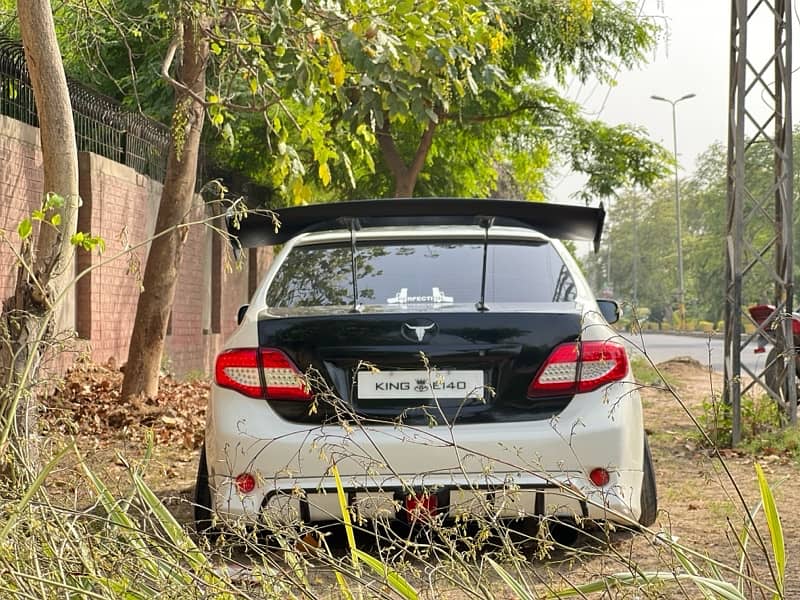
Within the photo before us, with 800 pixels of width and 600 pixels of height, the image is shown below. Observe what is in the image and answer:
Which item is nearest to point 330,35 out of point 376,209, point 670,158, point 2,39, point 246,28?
point 246,28

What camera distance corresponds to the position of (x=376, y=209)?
6.06 m

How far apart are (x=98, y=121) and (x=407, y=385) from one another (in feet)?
30.3

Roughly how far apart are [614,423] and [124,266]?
9.86m

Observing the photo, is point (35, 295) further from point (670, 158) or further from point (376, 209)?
point (670, 158)

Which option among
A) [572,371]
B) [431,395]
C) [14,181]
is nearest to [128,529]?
[431,395]

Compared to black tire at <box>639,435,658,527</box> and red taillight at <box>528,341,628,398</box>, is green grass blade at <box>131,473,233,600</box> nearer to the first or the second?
red taillight at <box>528,341,628,398</box>

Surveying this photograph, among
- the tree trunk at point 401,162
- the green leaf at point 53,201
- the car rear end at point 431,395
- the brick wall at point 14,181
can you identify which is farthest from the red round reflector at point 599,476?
the tree trunk at point 401,162

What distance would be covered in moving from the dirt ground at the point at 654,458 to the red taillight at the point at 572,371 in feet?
1.93

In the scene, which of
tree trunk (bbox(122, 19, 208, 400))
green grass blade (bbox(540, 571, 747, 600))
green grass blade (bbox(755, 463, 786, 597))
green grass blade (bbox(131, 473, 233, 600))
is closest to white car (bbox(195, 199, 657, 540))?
green grass blade (bbox(131, 473, 233, 600))

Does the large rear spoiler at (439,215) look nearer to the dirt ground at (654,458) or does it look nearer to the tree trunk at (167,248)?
the dirt ground at (654,458)

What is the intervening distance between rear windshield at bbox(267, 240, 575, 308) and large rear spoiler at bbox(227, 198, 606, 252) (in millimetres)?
198

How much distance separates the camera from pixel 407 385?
16.6ft

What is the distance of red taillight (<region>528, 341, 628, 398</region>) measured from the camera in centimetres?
508

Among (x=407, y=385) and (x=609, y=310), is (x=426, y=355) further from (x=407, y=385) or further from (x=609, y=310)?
(x=609, y=310)
